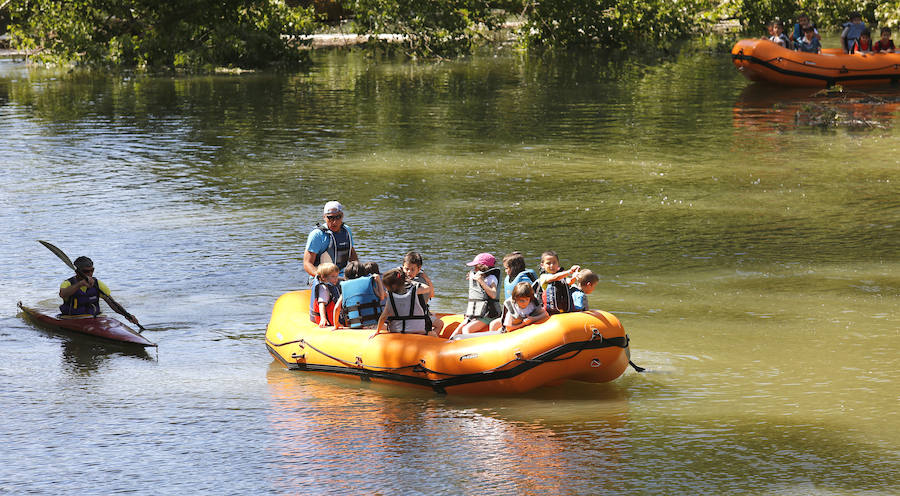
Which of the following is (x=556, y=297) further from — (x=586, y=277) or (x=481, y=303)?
(x=481, y=303)

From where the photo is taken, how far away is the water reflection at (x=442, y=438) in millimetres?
7836

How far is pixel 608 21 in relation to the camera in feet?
133

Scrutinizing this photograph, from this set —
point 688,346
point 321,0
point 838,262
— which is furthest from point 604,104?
point 321,0

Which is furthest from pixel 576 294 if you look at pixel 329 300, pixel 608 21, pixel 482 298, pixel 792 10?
pixel 792 10

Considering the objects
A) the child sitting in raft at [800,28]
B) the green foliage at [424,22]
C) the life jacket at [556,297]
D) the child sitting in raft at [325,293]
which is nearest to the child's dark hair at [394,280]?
the child sitting in raft at [325,293]

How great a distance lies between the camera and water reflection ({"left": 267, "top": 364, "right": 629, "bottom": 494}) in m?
7.84

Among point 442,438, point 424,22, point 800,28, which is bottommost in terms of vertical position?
point 442,438

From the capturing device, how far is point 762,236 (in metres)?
14.7

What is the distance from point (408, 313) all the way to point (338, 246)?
4.94 ft

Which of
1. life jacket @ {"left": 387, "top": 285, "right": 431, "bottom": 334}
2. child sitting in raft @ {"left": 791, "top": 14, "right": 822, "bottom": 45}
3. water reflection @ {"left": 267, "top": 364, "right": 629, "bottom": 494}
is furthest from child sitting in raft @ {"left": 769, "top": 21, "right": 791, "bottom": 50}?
water reflection @ {"left": 267, "top": 364, "right": 629, "bottom": 494}

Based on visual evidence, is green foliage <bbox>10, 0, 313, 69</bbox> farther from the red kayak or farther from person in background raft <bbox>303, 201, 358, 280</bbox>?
person in background raft <bbox>303, 201, 358, 280</bbox>

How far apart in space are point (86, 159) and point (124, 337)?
11.5 m

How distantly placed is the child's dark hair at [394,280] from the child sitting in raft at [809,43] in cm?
2294

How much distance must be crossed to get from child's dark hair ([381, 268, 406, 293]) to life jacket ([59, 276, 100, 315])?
3545mm
